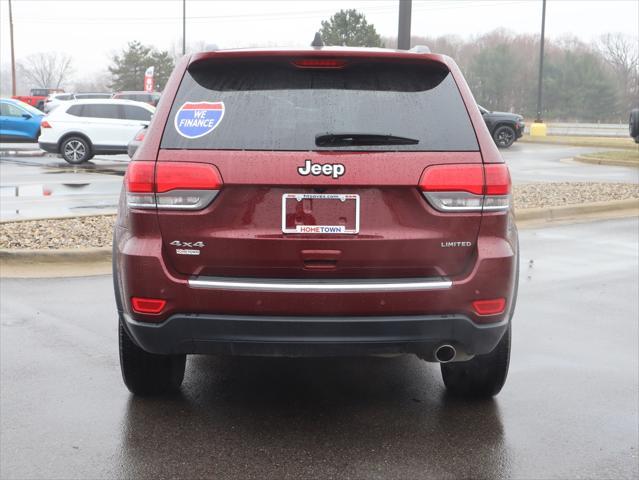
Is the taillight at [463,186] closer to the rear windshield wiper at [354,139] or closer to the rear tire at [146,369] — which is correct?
the rear windshield wiper at [354,139]

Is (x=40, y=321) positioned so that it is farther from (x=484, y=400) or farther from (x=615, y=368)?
(x=615, y=368)

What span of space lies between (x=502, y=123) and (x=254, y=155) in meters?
27.6

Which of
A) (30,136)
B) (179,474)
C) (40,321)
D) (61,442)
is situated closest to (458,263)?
(179,474)

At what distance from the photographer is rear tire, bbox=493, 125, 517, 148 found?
30.2 meters

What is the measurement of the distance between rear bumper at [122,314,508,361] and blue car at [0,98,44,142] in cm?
2527

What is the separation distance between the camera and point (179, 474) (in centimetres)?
349

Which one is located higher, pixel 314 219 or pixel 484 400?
pixel 314 219

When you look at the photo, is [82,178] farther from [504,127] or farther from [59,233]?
[504,127]

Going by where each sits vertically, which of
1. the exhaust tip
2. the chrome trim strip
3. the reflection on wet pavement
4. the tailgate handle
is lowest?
the reflection on wet pavement

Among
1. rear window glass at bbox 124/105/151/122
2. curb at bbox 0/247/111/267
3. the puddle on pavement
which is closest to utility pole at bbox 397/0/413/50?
the puddle on pavement

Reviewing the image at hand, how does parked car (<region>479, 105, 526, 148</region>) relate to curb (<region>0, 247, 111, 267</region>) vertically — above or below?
above

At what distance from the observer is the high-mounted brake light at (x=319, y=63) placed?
371 centimetres

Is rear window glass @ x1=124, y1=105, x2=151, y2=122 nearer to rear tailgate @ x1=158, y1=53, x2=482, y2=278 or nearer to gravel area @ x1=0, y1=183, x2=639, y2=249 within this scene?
gravel area @ x1=0, y1=183, x2=639, y2=249

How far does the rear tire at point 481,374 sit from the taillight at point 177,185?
1.71 metres
